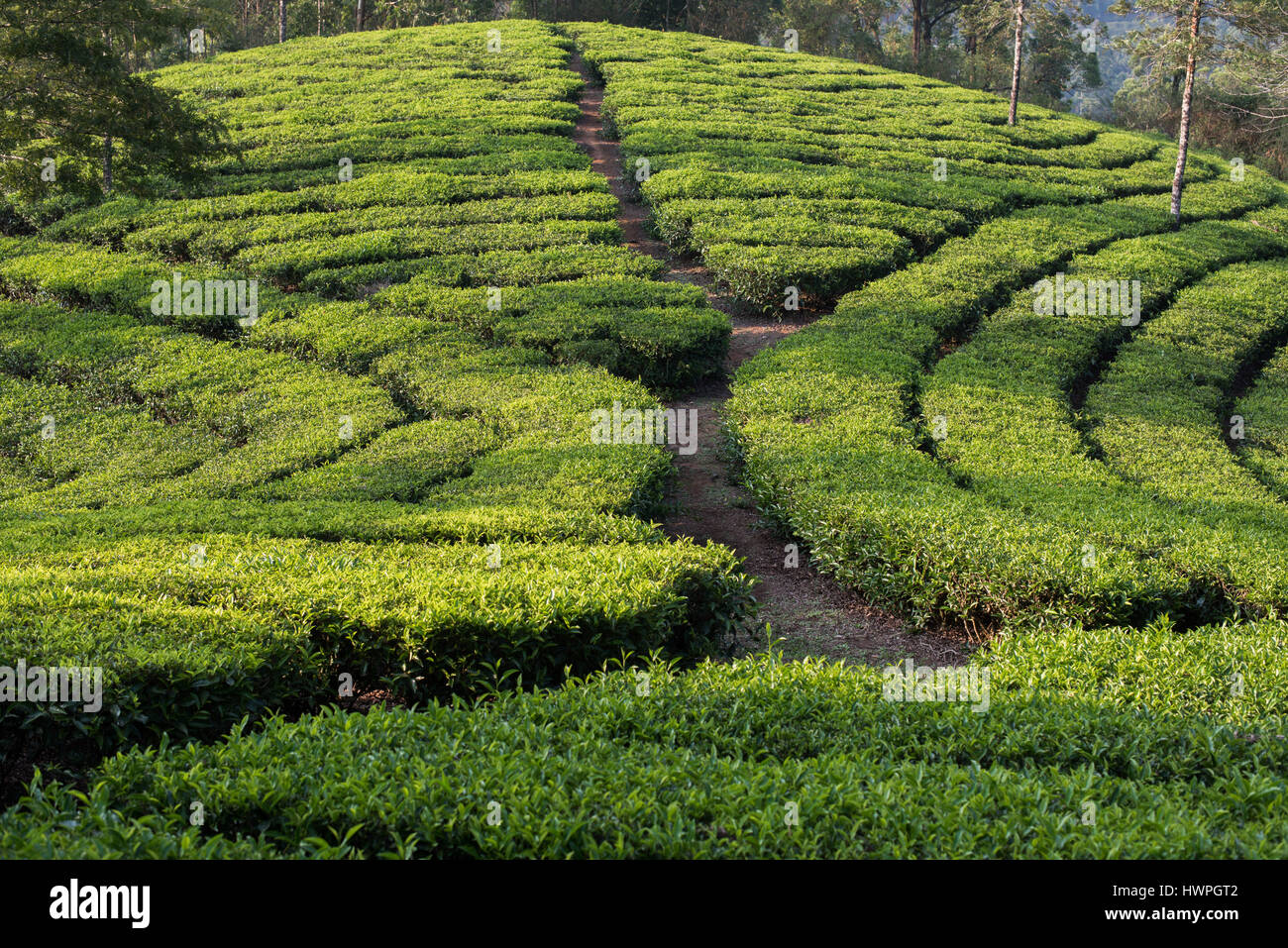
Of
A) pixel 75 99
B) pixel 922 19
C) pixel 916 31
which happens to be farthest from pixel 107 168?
pixel 922 19

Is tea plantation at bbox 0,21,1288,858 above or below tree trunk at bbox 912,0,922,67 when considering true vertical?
below

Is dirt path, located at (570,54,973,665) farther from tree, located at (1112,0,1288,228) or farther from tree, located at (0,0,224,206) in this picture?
tree, located at (1112,0,1288,228)

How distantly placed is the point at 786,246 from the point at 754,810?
1539 centimetres

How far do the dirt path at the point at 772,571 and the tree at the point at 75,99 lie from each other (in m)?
9.87

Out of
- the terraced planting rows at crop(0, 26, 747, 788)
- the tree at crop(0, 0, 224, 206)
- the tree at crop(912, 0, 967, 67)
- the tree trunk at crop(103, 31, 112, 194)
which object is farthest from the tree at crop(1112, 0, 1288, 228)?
the tree at crop(912, 0, 967, 67)

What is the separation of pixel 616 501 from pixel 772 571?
6.09ft

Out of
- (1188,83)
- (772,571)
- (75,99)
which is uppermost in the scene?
(1188,83)

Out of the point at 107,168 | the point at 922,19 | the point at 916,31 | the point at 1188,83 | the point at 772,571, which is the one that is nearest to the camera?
the point at 772,571

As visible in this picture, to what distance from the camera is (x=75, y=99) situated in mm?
15078

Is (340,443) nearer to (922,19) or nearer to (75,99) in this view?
(75,99)

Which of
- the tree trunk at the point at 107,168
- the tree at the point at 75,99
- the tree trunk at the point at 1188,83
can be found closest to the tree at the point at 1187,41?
the tree trunk at the point at 1188,83

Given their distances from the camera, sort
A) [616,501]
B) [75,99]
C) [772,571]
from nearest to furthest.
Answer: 1. [616,501]
2. [772,571]
3. [75,99]

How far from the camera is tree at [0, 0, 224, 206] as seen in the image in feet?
48.1

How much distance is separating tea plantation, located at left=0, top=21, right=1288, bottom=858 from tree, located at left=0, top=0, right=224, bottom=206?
2269mm
